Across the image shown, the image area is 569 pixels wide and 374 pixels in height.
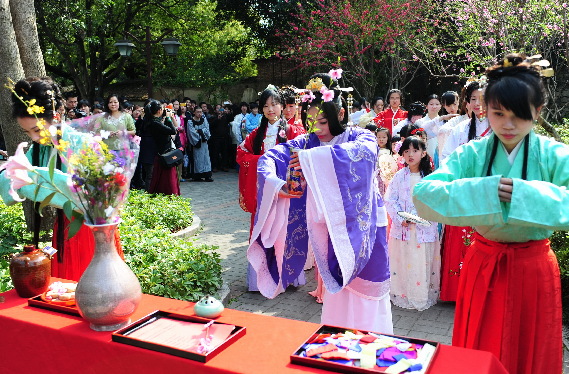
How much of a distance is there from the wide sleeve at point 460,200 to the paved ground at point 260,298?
2.16 meters

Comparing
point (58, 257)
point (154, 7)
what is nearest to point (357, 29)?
point (154, 7)

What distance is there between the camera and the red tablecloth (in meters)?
1.83

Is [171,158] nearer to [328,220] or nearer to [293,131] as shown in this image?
[293,131]

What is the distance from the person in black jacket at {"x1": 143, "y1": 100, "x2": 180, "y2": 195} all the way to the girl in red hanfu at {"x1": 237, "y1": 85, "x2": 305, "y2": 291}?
3570mm

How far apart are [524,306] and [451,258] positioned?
2.70 m

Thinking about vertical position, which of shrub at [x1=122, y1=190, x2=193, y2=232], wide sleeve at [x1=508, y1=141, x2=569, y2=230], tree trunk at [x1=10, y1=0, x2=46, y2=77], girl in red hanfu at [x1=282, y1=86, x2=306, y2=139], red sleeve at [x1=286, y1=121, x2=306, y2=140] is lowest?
shrub at [x1=122, y1=190, x2=193, y2=232]

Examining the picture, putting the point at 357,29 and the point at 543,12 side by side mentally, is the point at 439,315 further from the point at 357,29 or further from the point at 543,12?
the point at 357,29

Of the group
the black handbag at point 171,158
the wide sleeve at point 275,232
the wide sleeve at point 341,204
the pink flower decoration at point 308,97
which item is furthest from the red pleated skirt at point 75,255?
the black handbag at point 171,158

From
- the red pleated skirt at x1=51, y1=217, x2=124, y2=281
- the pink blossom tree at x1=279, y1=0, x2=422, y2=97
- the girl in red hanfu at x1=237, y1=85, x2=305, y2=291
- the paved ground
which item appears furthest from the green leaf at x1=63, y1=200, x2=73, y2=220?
the pink blossom tree at x1=279, y1=0, x2=422, y2=97

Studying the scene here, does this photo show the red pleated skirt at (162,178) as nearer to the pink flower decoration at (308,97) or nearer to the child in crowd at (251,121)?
the child in crowd at (251,121)

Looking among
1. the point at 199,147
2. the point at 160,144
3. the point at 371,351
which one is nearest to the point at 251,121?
the point at 199,147

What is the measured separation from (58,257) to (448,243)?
3367 millimetres

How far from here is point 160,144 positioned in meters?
8.88

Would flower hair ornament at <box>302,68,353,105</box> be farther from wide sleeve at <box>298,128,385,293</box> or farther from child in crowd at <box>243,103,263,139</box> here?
child in crowd at <box>243,103,263,139</box>
